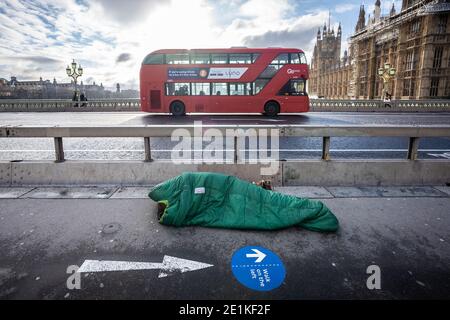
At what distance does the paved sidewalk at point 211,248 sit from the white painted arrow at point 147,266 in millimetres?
70

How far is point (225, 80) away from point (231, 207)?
549 inches

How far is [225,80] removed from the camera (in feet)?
53.6

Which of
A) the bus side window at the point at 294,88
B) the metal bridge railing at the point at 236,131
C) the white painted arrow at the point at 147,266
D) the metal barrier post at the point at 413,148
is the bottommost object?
the white painted arrow at the point at 147,266

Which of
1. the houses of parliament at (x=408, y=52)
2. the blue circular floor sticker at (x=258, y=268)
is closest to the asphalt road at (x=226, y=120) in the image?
the blue circular floor sticker at (x=258, y=268)

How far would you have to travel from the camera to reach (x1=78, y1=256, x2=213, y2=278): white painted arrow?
252 centimetres

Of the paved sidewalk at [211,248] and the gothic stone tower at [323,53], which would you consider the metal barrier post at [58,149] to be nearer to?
the paved sidewalk at [211,248]

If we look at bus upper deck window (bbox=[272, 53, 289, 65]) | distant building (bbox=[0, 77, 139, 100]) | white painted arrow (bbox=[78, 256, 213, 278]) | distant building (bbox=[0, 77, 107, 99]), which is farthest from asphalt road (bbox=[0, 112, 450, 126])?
distant building (bbox=[0, 77, 107, 99])

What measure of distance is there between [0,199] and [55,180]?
0.80 m

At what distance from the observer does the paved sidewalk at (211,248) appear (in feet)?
7.40

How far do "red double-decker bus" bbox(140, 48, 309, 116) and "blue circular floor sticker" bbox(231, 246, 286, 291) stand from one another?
47.4 feet

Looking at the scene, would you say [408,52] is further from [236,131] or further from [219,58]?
[236,131]

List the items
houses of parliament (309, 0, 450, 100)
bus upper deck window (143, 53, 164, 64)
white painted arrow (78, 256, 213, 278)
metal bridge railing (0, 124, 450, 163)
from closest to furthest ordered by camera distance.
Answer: white painted arrow (78, 256, 213, 278), metal bridge railing (0, 124, 450, 163), bus upper deck window (143, 53, 164, 64), houses of parliament (309, 0, 450, 100)

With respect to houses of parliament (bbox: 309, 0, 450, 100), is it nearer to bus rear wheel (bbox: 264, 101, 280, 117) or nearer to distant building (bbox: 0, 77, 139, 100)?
bus rear wheel (bbox: 264, 101, 280, 117)
